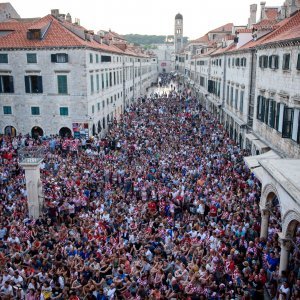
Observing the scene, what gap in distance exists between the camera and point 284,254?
1212cm

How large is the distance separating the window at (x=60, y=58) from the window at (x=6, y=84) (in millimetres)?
4717

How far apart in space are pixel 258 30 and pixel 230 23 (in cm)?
4740

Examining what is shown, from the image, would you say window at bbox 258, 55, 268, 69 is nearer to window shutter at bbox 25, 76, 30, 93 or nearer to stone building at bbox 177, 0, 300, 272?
stone building at bbox 177, 0, 300, 272

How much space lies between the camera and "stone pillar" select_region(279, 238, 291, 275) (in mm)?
11967

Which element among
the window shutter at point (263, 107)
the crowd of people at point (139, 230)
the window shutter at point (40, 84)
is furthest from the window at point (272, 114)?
the window shutter at point (40, 84)

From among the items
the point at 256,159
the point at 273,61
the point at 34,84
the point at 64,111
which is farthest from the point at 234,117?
the point at 34,84

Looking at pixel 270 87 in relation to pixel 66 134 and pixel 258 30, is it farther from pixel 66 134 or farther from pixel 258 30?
Result: pixel 66 134

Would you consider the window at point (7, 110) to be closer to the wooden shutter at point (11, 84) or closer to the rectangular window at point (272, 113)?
the wooden shutter at point (11, 84)

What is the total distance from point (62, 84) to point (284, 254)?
2668cm

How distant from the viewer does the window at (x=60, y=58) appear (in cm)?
3262

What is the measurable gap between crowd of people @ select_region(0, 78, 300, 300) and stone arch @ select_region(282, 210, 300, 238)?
1439mm

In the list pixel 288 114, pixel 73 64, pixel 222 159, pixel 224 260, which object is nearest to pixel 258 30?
pixel 222 159

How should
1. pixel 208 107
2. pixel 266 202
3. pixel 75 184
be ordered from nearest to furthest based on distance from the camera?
pixel 266 202
pixel 75 184
pixel 208 107

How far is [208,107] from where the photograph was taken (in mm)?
55188
